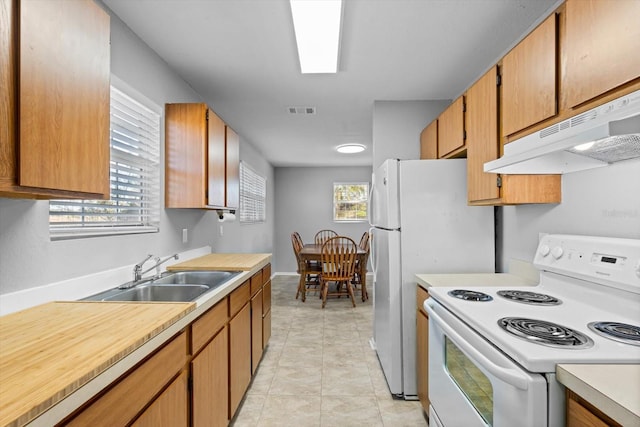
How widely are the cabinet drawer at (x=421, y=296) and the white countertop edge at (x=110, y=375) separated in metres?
1.28

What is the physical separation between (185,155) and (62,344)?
1677mm

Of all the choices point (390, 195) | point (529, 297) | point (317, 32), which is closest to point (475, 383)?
point (529, 297)

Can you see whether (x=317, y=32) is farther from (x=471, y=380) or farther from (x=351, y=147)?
(x=351, y=147)

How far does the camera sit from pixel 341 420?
6.63 feet

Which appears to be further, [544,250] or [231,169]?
[231,169]

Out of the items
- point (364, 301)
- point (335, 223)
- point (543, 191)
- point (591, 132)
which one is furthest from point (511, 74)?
point (335, 223)

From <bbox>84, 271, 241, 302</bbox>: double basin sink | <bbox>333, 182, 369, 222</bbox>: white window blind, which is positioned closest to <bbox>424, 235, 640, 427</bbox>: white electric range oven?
<bbox>84, 271, 241, 302</bbox>: double basin sink

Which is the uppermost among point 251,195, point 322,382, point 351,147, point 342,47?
point 342,47

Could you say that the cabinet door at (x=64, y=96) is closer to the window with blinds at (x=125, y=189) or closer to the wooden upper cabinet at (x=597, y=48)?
the window with blinds at (x=125, y=189)

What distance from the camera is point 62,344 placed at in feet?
2.94

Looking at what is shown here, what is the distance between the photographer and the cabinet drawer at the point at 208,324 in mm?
1377

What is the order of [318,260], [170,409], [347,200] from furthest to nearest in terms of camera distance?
[347,200], [318,260], [170,409]

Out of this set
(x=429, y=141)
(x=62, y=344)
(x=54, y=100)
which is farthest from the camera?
(x=429, y=141)

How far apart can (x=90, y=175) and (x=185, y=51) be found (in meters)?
1.40
